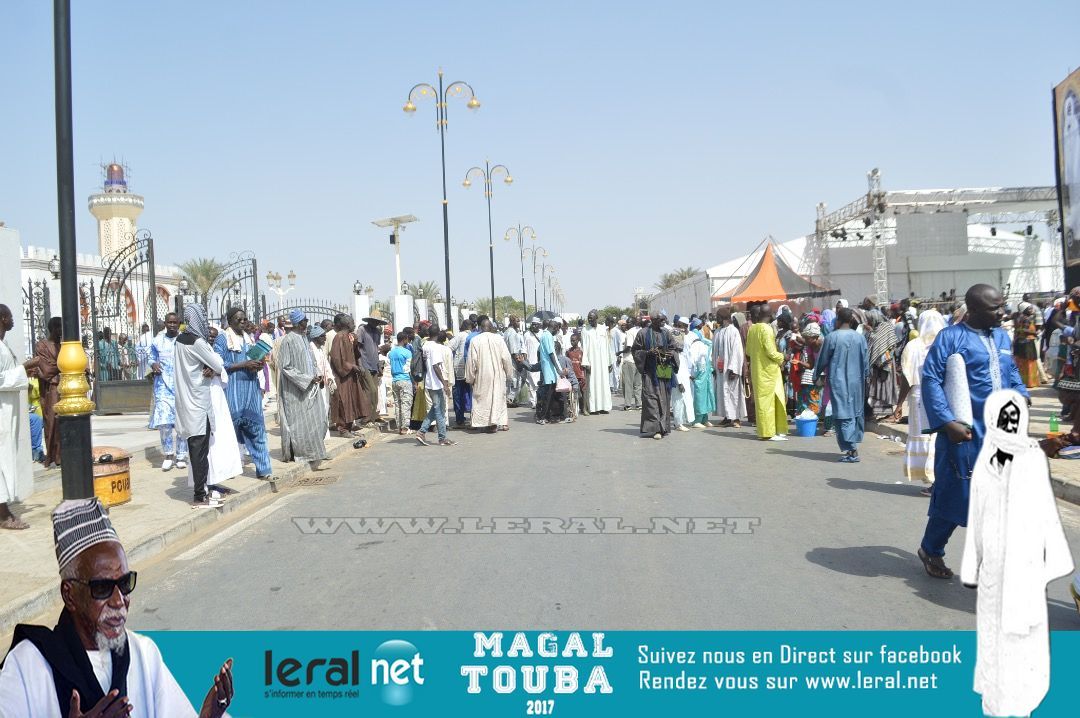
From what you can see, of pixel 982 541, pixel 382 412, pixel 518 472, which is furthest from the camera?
pixel 382 412

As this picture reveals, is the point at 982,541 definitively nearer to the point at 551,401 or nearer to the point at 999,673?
the point at 999,673

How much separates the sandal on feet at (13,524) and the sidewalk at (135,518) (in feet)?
0.15

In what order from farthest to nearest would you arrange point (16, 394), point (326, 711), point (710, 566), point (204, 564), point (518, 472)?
point (518, 472) → point (16, 394) → point (204, 564) → point (710, 566) → point (326, 711)

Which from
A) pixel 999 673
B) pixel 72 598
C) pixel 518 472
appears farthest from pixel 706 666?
pixel 518 472

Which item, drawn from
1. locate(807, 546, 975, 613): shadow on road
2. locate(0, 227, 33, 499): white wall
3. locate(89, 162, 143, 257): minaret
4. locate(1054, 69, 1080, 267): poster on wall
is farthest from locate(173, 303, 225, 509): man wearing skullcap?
locate(89, 162, 143, 257): minaret

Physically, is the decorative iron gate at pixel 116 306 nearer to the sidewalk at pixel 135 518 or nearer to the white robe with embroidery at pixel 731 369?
the sidewalk at pixel 135 518

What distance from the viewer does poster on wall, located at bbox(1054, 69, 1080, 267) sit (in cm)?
2197

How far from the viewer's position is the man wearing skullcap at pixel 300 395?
10.8m

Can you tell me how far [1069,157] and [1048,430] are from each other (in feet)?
48.4

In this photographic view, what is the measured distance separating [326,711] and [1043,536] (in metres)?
2.69

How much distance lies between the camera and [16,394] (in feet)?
26.6

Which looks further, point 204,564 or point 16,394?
point 16,394

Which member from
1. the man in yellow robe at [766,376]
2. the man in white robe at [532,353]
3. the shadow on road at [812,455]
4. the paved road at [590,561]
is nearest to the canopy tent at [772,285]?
the man in white robe at [532,353]

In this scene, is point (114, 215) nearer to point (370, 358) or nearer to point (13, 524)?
point (370, 358)
